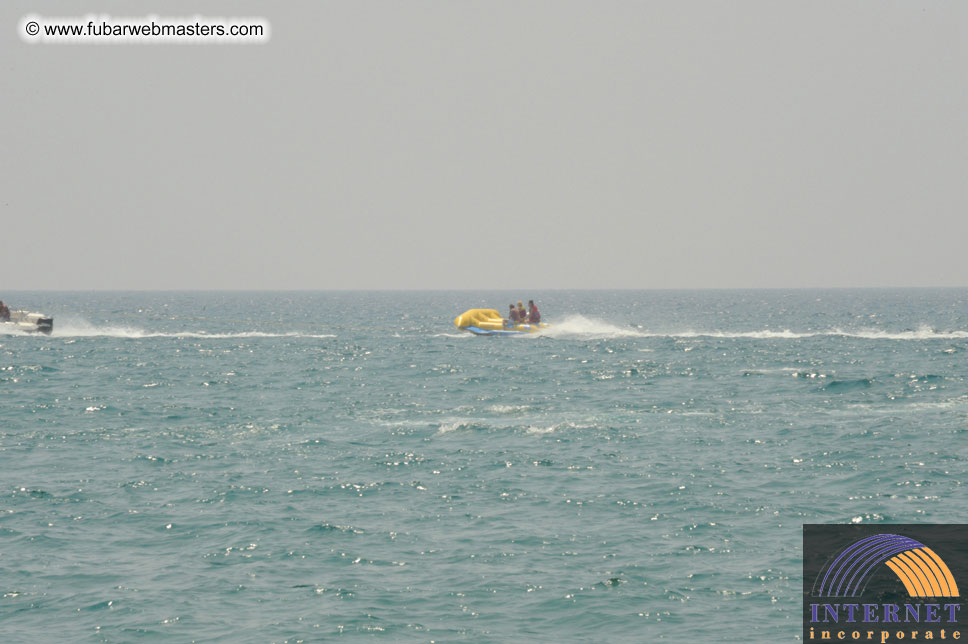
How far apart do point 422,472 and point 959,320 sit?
93.2m

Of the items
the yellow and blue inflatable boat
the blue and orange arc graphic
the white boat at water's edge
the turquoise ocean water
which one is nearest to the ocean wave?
the yellow and blue inflatable boat

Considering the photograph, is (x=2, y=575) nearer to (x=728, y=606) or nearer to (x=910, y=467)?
(x=728, y=606)

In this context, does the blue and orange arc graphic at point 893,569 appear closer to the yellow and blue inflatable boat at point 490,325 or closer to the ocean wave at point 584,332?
the yellow and blue inflatable boat at point 490,325

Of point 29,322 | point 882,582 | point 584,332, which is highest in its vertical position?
point 29,322

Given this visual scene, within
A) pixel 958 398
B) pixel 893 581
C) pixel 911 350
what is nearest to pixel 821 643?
pixel 893 581

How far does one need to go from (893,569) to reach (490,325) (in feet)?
154

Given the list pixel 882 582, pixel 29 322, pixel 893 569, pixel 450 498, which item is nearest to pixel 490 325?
pixel 29 322

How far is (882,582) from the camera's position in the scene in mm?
Result: 14969

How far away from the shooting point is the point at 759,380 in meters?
42.1

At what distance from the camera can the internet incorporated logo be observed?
13.5m

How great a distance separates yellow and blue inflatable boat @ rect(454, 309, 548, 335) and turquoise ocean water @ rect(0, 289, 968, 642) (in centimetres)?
1718

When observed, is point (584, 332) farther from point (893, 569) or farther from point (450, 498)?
point (893, 569)

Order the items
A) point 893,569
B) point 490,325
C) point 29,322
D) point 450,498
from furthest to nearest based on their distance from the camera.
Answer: point 29,322
point 490,325
point 450,498
point 893,569

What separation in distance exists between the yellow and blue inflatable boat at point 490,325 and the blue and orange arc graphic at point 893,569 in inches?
1754
